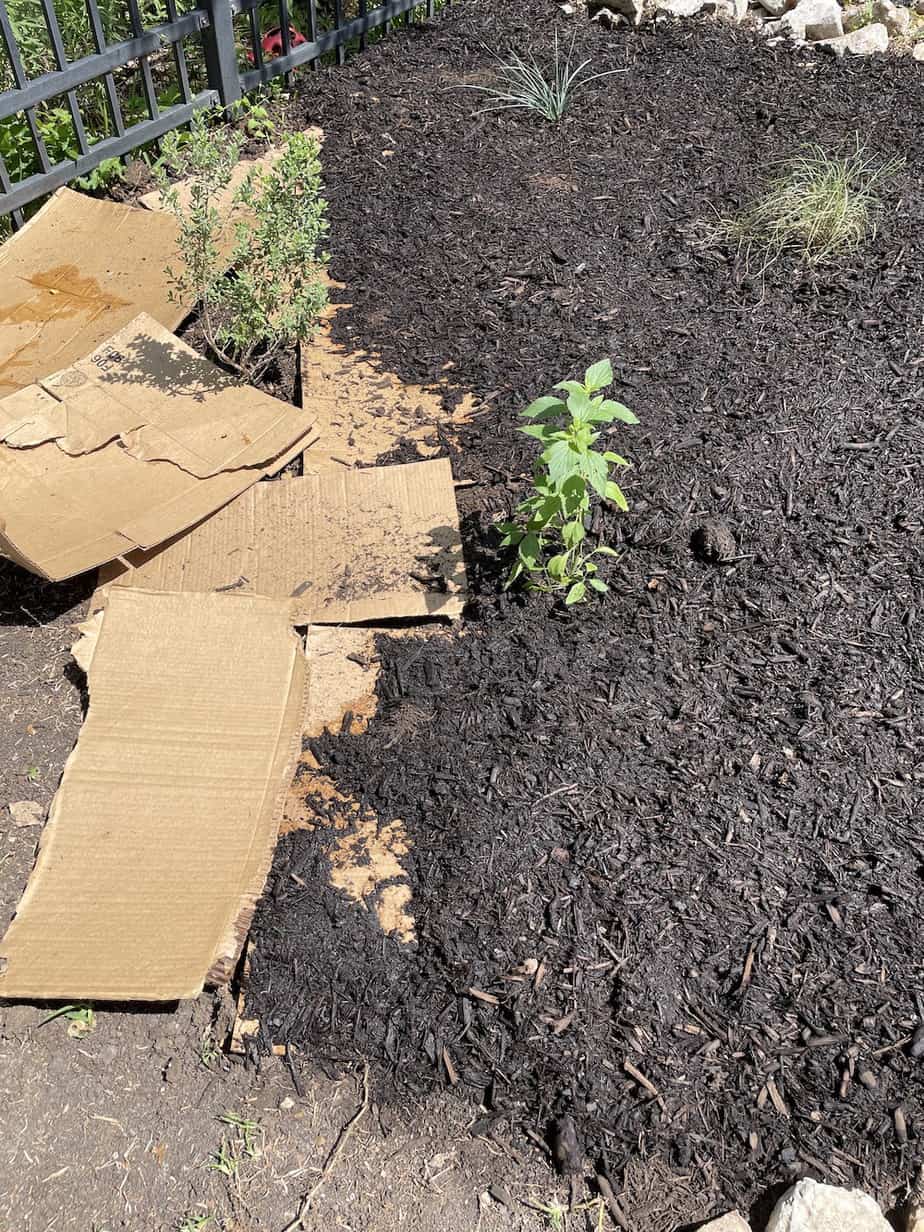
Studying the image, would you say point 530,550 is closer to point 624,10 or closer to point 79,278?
point 79,278

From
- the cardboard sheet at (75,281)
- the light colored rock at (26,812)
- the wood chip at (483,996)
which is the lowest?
the wood chip at (483,996)

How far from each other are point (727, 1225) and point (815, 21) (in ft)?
20.7

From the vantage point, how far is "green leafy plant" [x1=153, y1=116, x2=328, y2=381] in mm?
3496

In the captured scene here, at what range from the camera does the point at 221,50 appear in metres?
4.86

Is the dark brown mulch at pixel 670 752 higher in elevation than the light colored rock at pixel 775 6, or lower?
lower

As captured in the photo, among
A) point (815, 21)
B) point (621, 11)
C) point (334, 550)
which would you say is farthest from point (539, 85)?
point (334, 550)

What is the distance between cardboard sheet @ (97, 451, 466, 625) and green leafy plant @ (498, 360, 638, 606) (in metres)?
0.24

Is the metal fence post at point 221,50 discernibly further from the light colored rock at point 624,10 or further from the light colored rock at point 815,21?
the light colored rock at point 815,21

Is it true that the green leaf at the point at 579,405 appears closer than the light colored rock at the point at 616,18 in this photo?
Yes

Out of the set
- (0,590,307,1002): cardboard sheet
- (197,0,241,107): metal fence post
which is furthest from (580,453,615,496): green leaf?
(197,0,241,107): metal fence post

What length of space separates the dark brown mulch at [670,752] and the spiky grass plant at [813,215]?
109mm

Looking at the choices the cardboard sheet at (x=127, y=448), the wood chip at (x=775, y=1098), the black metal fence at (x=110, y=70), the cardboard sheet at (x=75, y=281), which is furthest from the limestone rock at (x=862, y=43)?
the wood chip at (x=775, y=1098)

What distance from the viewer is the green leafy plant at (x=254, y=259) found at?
350 cm

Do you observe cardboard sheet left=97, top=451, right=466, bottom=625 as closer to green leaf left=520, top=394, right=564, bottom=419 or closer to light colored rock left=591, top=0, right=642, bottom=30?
green leaf left=520, top=394, right=564, bottom=419
